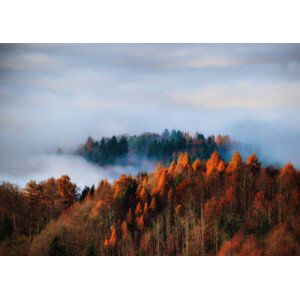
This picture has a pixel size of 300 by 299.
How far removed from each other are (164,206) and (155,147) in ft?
2.14

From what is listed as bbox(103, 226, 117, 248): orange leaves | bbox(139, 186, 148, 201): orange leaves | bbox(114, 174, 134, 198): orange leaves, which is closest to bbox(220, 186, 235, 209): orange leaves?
bbox(139, 186, 148, 201): orange leaves

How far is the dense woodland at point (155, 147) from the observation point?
604cm

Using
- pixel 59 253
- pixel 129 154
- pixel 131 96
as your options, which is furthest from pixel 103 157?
pixel 59 253

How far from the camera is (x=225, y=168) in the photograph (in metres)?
6.11

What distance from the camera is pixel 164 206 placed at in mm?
6027

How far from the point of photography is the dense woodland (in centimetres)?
604

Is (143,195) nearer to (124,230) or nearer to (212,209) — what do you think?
(124,230)

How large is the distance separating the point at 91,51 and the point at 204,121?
146cm

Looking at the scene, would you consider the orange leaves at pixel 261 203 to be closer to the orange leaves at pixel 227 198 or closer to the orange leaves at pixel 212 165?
the orange leaves at pixel 227 198

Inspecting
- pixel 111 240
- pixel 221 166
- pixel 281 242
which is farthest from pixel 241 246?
pixel 111 240

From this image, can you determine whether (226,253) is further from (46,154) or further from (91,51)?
(91,51)

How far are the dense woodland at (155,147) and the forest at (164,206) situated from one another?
11mm

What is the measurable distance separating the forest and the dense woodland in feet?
0.04

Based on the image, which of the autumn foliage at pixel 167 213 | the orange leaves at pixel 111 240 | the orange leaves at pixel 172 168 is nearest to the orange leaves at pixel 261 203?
the autumn foliage at pixel 167 213
